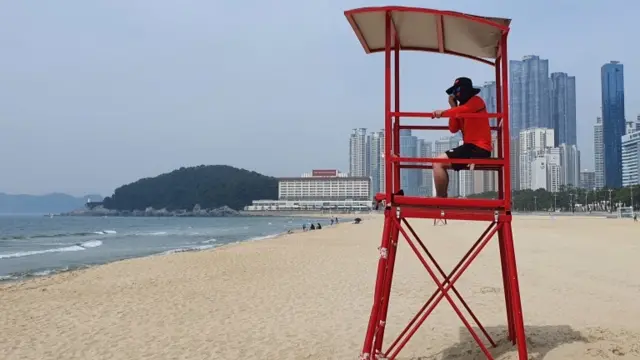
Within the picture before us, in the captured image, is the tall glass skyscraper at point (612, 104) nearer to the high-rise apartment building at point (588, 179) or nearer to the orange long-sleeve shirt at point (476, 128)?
the high-rise apartment building at point (588, 179)

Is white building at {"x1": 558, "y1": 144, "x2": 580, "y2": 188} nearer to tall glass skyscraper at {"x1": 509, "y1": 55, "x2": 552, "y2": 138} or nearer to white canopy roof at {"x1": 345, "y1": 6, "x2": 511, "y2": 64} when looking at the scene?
tall glass skyscraper at {"x1": 509, "y1": 55, "x2": 552, "y2": 138}

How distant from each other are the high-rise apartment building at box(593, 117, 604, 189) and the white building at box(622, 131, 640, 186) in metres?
33.3

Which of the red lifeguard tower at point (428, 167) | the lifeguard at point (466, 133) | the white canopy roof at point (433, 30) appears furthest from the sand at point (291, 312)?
the white canopy roof at point (433, 30)

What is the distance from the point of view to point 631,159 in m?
125

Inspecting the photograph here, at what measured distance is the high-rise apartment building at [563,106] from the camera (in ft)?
570

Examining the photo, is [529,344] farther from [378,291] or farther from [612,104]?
[612,104]

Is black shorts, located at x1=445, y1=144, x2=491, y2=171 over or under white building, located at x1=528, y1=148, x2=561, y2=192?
under

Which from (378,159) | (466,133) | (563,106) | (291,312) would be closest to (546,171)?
(563,106)

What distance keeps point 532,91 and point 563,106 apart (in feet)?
46.0

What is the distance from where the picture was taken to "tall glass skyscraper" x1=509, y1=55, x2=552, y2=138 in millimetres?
169750

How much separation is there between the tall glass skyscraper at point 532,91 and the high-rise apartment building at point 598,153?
1550 centimetres

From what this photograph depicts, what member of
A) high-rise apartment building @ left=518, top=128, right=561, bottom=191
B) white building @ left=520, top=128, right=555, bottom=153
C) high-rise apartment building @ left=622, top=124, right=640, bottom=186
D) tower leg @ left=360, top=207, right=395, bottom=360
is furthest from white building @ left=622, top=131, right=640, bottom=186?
tower leg @ left=360, top=207, right=395, bottom=360

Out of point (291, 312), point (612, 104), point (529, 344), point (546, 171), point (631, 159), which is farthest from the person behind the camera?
point (612, 104)

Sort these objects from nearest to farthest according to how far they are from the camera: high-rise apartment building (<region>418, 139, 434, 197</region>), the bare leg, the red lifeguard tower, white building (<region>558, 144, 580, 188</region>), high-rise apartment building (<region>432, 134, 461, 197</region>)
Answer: the red lifeguard tower, the bare leg, high-rise apartment building (<region>432, 134, 461, 197</region>), high-rise apartment building (<region>418, 139, 434, 197</region>), white building (<region>558, 144, 580, 188</region>)
